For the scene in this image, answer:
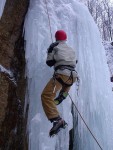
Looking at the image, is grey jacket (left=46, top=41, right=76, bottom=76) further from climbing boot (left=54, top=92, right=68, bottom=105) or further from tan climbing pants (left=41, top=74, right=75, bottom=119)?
climbing boot (left=54, top=92, right=68, bottom=105)

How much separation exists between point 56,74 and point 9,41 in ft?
4.01

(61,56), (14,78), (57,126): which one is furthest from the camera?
(14,78)

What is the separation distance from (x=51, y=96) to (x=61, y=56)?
0.50m

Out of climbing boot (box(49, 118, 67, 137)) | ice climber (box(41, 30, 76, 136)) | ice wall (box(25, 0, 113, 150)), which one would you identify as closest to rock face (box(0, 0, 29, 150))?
ice wall (box(25, 0, 113, 150))

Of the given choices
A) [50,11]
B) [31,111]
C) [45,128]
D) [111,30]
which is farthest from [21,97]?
[111,30]

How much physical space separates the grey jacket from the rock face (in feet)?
2.60

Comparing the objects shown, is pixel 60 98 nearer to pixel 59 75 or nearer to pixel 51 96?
pixel 51 96

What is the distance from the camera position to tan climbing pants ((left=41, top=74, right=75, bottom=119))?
3.21 meters

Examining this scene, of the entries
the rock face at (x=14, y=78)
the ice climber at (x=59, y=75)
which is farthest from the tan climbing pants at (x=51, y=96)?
the rock face at (x=14, y=78)

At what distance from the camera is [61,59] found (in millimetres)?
3492

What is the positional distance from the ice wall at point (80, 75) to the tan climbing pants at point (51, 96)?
0.48 metres

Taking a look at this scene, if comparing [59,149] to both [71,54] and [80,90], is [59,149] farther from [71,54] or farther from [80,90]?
[71,54]

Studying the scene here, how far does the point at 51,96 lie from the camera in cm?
336

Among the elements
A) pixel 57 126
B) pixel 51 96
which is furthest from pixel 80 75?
pixel 57 126
